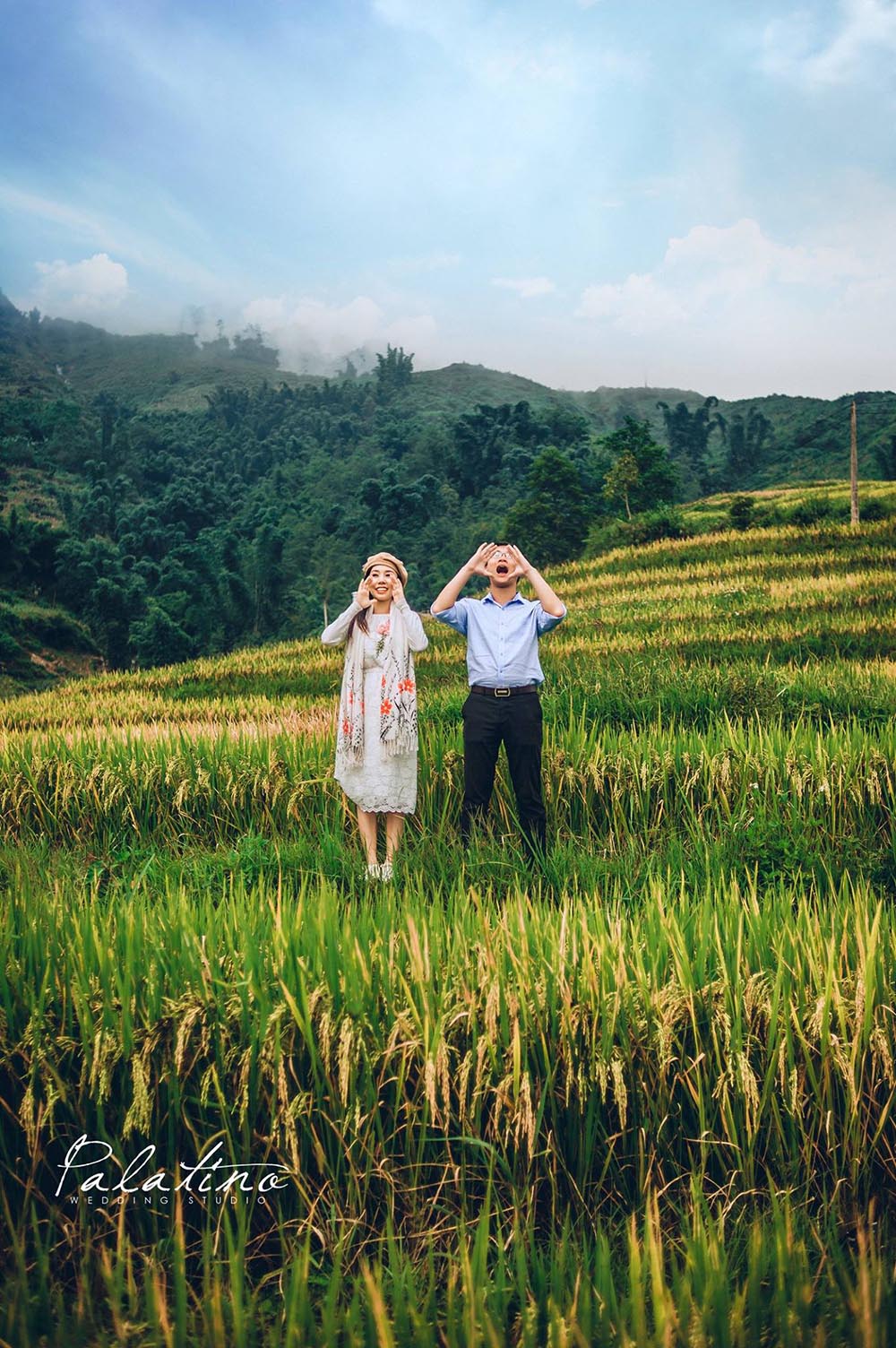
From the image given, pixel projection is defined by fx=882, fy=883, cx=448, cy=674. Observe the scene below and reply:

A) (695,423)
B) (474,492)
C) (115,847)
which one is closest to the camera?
(115,847)

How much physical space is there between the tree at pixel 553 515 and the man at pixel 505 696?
49322mm

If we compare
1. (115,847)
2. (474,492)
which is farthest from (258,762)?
(474,492)

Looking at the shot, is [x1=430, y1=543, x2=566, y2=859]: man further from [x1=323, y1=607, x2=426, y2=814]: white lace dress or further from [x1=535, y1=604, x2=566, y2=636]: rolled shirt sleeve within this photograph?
[x1=323, y1=607, x2=426, y2=814]: white lace dress

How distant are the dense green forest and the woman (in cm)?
3398

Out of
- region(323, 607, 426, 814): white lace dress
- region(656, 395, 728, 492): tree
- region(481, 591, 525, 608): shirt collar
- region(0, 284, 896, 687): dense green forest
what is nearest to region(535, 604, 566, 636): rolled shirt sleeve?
region(481, 591, 525, 608): shirt collar

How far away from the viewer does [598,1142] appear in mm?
2357

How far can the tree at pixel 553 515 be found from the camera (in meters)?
53.6

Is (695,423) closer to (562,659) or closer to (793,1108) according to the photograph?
(562,659)

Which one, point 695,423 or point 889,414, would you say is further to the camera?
point 695,423

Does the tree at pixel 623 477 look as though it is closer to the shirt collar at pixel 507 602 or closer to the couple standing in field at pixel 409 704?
the shirt collar at pixel 507 602

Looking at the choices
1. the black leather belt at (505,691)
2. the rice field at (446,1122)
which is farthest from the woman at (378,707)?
the rice field at (446,1122)

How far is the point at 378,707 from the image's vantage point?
4.54 m

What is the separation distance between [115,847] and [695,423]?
9876cm

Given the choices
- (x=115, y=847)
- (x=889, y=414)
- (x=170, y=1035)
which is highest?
(x=889, y=414)
